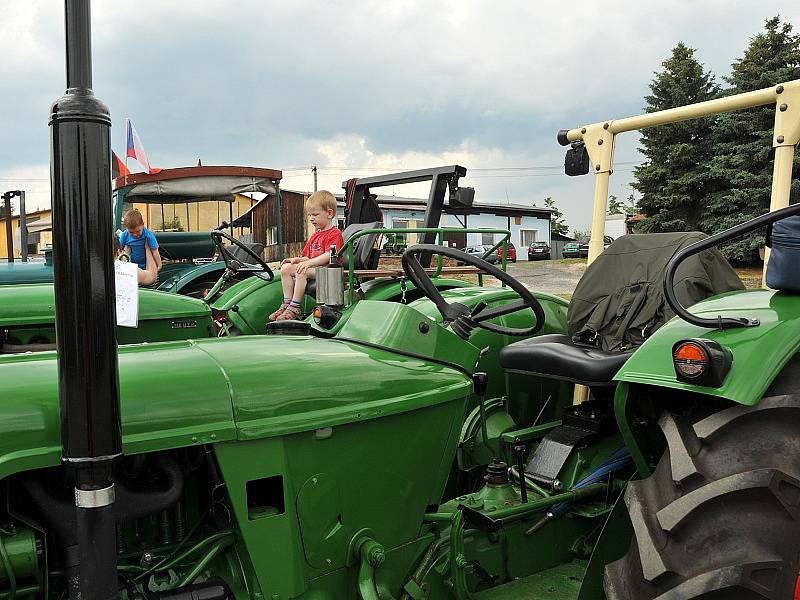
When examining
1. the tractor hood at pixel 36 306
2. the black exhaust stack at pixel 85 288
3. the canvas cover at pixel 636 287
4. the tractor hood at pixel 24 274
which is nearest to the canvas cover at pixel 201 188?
the tractor hood at pixel 24 274

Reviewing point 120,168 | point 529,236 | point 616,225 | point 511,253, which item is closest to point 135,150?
point 120,168

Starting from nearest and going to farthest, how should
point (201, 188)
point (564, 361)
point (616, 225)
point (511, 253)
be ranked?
point (564, 361), point (201, 188), point (511, 253), point (616, 225)

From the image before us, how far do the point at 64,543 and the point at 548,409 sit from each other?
2279 mm

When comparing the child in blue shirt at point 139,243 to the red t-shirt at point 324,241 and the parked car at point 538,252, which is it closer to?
the red t-shirt at point 324,241

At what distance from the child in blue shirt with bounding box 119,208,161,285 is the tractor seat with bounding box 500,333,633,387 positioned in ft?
16.4

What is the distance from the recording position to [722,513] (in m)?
1.67

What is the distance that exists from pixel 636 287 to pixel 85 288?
2271 mm

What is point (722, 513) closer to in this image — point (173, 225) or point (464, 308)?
point (464, 308)

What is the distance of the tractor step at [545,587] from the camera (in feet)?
7.94

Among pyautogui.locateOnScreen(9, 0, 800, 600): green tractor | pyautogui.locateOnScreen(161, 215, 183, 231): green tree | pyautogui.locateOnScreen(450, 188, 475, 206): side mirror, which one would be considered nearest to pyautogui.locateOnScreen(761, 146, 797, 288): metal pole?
pyautogui.locateOnScreen(9, 0, 800, 600): green tractor

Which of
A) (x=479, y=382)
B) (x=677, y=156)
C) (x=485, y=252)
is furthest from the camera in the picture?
(x=677, y=156)

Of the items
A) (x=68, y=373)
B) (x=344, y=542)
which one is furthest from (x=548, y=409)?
(x=68, y=373)

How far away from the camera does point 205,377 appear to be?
1827 millimetres

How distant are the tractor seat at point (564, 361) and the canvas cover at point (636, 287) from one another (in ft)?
0.49
